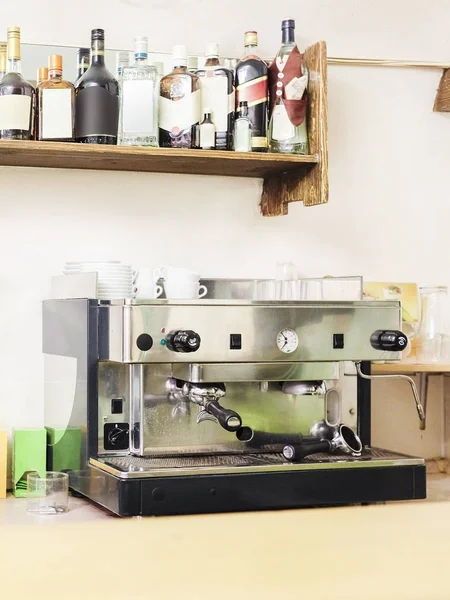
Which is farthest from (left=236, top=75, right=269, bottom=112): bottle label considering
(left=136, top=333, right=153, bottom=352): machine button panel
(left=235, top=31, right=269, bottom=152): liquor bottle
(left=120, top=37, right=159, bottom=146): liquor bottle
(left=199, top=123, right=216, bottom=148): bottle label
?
(left=136, top=333, right=153, bottom=352): machine button panel

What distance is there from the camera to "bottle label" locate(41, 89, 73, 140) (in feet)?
6.92

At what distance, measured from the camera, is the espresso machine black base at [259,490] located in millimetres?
1814

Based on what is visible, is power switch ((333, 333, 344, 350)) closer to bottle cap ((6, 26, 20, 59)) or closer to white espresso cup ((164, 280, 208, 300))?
white espresso cup ((164, 280, 208, 300))

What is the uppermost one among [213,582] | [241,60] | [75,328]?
[241,60]

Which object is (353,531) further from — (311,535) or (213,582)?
(213,582)

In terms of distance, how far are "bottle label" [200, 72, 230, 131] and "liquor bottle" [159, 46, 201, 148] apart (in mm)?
39

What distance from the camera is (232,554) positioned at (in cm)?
162

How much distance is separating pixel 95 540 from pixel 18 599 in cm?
36

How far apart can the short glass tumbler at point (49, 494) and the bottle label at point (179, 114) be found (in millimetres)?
794

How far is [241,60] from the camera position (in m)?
2.31

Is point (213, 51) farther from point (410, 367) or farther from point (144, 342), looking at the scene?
point (410, 367)

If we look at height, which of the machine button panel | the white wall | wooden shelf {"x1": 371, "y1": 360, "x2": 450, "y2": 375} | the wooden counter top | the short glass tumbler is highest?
the white wall

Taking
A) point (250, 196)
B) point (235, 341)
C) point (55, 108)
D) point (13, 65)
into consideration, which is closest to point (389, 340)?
point (235, 341)

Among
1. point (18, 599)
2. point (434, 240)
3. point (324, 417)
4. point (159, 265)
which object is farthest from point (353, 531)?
point (434, 240)
